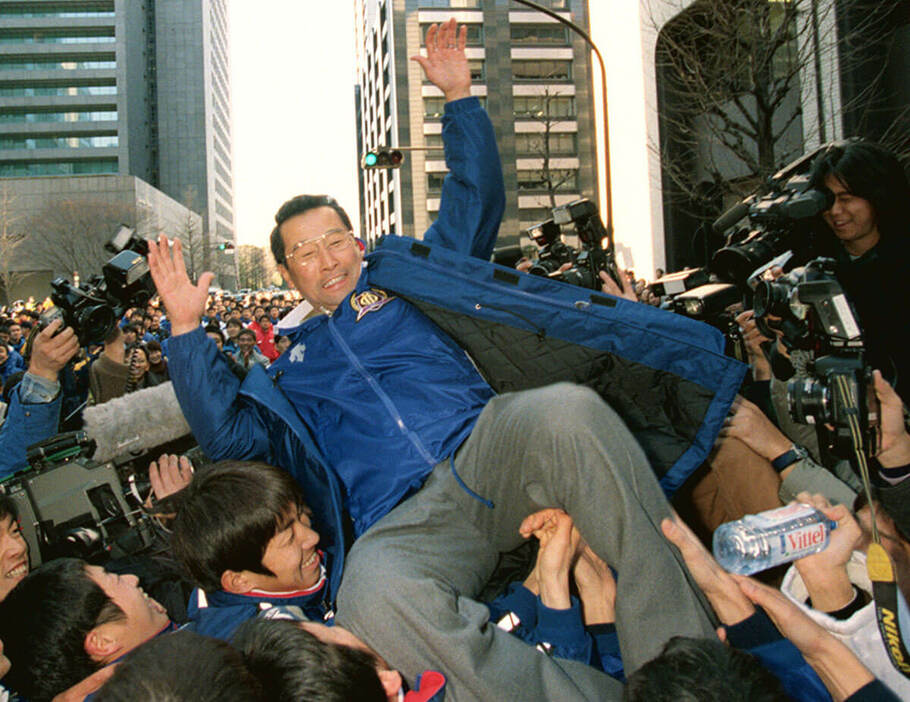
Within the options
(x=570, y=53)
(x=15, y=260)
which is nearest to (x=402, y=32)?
(x=570, y=53)

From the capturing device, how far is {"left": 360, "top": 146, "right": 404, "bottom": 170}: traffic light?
15.2 meters

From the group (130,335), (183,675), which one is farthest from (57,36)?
(183,675)

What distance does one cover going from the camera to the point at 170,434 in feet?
10.7

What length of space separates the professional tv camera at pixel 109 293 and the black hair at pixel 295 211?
24.1 inches

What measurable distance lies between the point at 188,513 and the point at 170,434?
0.87 m

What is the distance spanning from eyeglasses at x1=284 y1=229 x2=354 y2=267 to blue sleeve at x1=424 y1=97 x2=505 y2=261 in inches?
15.5

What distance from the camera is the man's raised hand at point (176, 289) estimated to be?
279 centimetres

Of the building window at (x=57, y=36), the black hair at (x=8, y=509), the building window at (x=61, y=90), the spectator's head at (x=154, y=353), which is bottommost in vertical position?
the black hair at (x=8, y=509)

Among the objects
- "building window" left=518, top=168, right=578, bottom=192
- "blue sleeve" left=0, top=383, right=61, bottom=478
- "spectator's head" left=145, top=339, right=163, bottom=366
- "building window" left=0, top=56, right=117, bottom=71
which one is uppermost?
"building window" left=0, top=56, right=117, bottom=71

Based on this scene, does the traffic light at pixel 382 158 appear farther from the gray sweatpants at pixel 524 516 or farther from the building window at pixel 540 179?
the building window at pixel 540 179

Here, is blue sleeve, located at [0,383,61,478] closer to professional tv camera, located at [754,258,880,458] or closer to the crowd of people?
the crowd of people

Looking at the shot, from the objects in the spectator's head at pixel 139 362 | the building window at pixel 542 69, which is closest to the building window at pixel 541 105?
the building window at pixel 542 69

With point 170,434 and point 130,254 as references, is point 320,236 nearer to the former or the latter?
point 130,254

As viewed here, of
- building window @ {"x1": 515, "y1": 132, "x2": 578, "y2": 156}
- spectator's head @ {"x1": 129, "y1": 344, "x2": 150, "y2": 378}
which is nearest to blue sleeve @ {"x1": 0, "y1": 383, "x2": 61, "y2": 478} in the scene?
spectator's head @ {"x1": 129, "y1": 344, "x2": 150, "y2": 378}
